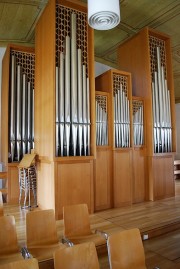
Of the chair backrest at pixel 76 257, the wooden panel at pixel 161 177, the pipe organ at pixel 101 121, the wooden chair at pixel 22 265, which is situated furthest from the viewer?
the wooden panel at pixel 161 177

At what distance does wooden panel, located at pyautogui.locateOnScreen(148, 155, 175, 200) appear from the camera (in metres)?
5.39

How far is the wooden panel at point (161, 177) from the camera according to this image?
17.7ft

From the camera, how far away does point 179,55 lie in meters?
6.61

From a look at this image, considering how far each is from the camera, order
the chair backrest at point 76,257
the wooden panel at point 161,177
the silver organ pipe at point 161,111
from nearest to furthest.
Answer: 1. the chair backrest at point 76,257
2. the wooden panel at point 161,177
3. the silver organ pipe at point 161,111

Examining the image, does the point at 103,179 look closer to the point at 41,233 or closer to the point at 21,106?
the point at 41,233

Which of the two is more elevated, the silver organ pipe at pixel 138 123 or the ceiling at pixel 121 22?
the ceiling at pixel 121 22

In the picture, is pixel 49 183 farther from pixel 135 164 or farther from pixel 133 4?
pixel 133 4

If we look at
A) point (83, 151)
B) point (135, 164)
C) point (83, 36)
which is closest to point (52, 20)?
point (83, 36)

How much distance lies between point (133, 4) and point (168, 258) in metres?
4.53

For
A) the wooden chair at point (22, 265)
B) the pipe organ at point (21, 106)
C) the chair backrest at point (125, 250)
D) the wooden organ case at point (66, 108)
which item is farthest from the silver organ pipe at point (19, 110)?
the wooden chair at point (22, 265)

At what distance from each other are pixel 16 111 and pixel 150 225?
3.65 m

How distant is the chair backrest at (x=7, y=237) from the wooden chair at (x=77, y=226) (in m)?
0.61

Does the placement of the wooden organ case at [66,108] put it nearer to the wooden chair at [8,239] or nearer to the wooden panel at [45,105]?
the wooden panel at [45,105]

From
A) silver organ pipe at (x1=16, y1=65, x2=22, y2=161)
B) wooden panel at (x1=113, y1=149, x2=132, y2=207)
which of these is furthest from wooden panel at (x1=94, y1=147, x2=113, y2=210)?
silver organ pipe at (x1=16, y1=65, x2=22, y2=161)
